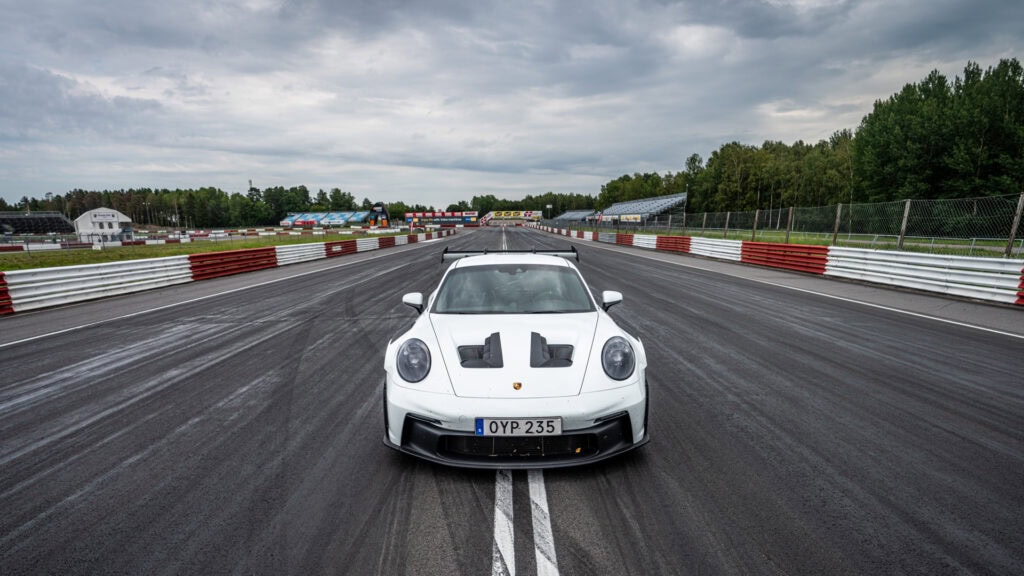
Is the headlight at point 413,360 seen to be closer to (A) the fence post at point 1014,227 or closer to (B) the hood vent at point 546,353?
(B) the hood vent at point 546,353

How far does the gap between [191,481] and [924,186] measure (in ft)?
174

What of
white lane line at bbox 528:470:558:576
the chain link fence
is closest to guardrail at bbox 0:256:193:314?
white lane line at bbox 528:470:558:576

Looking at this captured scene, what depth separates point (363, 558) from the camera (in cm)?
210

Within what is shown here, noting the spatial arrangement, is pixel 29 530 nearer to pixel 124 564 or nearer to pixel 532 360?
pixel 124 564

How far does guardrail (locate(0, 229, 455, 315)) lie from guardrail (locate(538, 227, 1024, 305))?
19.2 m

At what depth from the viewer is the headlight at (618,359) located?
283 centimetres

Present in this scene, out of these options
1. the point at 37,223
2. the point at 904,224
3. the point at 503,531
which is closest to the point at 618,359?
the point at 503,531

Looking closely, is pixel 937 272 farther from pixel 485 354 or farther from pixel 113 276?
pixel 113 276

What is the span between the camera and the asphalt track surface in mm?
2127

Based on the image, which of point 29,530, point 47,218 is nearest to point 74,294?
point 29,530

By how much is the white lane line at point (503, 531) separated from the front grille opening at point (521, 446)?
9.0 inches

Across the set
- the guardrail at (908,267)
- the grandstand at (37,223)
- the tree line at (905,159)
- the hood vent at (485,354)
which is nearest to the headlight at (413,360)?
the hood vent at (485,354)

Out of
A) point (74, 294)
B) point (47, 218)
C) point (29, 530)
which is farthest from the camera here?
point (47, 218)

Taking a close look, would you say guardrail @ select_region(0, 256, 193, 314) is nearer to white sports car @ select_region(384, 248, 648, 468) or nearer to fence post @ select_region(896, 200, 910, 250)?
white sports car @ select_region(384, 248, 648, 468)
